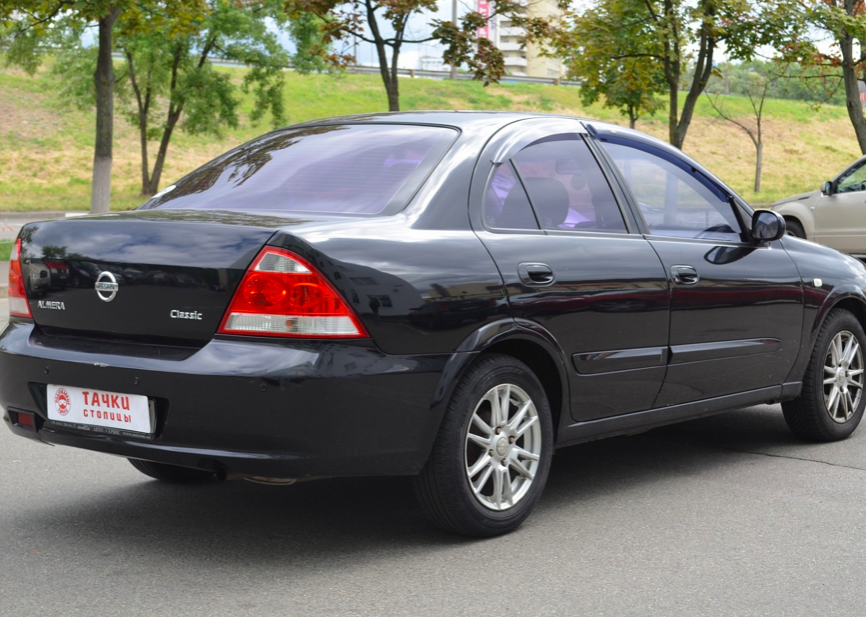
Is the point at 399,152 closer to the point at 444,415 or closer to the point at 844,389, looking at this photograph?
the point at 444,415

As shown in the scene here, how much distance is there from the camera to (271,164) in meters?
4.75

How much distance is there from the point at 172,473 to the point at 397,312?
5.91 ft

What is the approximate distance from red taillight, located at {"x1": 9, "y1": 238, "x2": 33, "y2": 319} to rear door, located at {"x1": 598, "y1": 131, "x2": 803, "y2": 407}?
8.22ft

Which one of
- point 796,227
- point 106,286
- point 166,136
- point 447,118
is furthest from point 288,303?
point 166,136

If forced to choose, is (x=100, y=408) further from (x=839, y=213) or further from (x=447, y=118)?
(x=839, y=213)

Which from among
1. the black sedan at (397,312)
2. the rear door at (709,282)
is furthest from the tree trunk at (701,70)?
the black sedan at (397,312)

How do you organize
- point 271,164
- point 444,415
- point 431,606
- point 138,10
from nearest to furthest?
point 431,606
point 444,415
point 271,164
point 138,10

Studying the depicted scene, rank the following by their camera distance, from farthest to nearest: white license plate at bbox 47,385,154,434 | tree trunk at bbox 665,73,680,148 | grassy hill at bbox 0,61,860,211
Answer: grassy hill at bbox 0,61,860,211 < tree trunk at bbox 665,73,680,148 < white license plate at bbox 47,385,154,434

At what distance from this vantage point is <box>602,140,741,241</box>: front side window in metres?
5.20

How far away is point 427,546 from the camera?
4227mm

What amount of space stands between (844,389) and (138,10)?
1422 cm

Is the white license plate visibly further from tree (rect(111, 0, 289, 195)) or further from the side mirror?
tree (rect(111, 0, 289, 195))

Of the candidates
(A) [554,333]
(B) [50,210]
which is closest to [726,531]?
(A) [554,333]

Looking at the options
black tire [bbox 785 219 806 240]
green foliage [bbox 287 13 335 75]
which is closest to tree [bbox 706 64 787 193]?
black tire [bbox 785 219 806 240]
